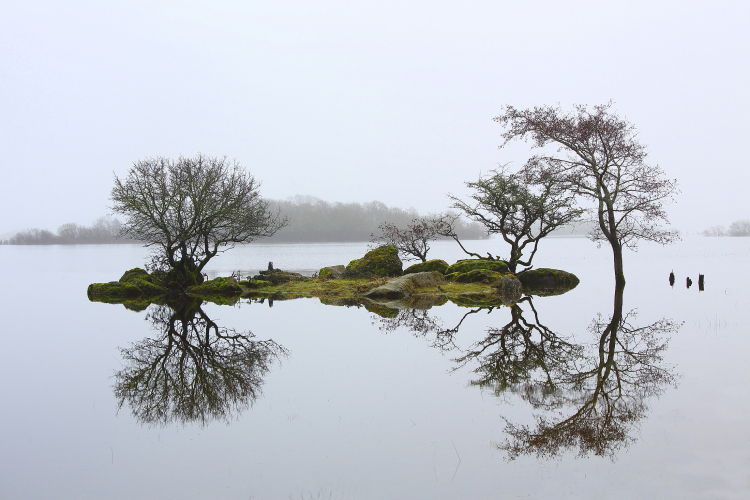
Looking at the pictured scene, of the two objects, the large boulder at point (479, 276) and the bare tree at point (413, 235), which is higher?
the bare tree at point (413, 235)

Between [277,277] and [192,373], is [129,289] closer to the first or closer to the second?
[277,277]

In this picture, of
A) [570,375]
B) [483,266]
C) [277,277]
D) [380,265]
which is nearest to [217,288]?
[277,277]

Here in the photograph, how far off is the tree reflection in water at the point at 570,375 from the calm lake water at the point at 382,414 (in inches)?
2.3

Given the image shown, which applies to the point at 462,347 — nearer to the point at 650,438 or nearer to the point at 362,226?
the point at 650,438

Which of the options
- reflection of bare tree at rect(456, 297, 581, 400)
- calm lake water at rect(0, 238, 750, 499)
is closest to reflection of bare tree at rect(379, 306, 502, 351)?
calm lake water at rect(0, 238, 750, 499)

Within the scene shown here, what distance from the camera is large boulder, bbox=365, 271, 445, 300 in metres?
31.4

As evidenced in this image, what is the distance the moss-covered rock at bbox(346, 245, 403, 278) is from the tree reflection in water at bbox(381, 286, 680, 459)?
15895mm

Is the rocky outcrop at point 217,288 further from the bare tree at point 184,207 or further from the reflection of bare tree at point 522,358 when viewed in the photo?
the reflection of bare tree at point 522,358

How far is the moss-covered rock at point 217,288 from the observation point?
3441 cm

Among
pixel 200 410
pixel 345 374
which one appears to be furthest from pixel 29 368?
pixel 345 374

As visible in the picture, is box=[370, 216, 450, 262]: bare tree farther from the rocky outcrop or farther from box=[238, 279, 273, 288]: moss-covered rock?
the rocky outcrop

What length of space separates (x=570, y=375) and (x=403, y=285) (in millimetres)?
20068

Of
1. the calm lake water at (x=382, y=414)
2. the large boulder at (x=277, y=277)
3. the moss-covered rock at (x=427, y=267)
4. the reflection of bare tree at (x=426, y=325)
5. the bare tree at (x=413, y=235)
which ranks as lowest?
the calm lake water at (x=382, y=414)

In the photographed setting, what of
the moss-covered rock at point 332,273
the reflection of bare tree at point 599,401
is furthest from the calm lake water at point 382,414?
the moss-covered rock at point 332,273
